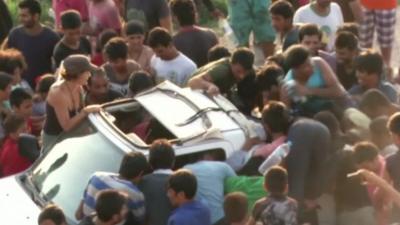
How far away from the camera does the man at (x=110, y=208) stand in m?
7.75

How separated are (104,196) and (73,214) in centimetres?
79

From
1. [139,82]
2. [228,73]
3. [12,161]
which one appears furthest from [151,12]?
[12,161]

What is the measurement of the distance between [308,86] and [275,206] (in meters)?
2.01

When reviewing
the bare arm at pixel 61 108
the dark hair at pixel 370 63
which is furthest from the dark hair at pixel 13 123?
the dark hair at pixel 370 63

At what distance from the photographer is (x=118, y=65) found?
436 inches

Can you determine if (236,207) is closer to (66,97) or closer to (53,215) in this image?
(53,215)

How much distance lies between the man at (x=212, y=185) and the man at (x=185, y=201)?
273 mm

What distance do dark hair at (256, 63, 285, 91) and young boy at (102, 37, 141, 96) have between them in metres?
1.69

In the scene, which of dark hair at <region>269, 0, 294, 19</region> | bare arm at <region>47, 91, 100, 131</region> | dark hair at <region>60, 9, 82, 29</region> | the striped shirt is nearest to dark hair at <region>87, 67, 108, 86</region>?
bare arm at <region>47, 91, 100, 131</region>

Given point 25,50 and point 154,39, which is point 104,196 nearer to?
point 154,39

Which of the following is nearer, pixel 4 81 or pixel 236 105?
pixel 236 105

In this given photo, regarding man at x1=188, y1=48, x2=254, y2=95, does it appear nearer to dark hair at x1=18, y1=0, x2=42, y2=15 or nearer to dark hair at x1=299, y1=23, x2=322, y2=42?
dark hair at x1=299, y1=23, x2=322, y2=42

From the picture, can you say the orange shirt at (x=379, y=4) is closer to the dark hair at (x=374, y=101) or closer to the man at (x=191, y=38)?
the man at (x=191, y=38)

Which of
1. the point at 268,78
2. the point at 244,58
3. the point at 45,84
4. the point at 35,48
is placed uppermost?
the point at 244,58
